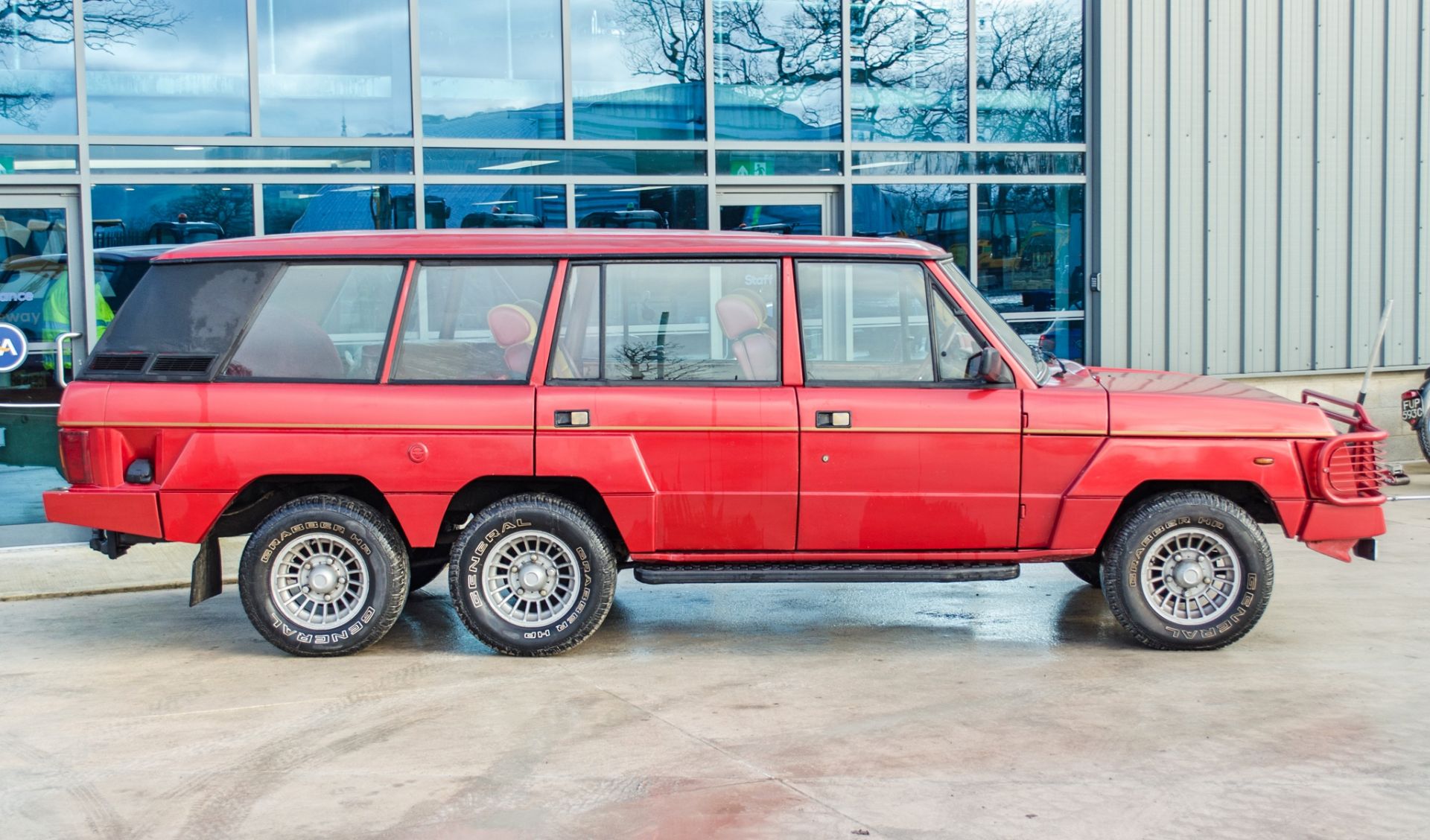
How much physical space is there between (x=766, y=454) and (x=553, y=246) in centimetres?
151

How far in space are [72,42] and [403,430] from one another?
5.59 meters

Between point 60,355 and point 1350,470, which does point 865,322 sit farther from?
point 60,355

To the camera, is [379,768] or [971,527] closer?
[379,768]

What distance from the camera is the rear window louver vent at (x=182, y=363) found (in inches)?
289

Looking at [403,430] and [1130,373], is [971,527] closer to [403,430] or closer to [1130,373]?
[1130,373]

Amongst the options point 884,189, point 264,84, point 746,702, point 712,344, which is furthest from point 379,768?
point 884,189

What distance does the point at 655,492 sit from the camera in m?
7.30

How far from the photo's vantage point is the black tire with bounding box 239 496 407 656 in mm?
7332

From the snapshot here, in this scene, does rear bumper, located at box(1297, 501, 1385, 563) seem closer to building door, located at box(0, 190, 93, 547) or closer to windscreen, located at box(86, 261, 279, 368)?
windscreen, located at box(86, 261, 279, 368)

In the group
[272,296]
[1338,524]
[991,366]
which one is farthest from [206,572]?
[1338,524]

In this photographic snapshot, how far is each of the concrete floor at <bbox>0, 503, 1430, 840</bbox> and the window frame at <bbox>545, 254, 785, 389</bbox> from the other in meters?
1.38

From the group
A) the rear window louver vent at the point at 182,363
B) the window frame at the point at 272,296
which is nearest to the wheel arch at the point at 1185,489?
the window frame at the point at 272,296

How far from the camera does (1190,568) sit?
23.7ft

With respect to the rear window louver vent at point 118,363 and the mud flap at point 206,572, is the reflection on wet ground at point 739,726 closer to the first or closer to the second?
the mud flap at point 206,572
